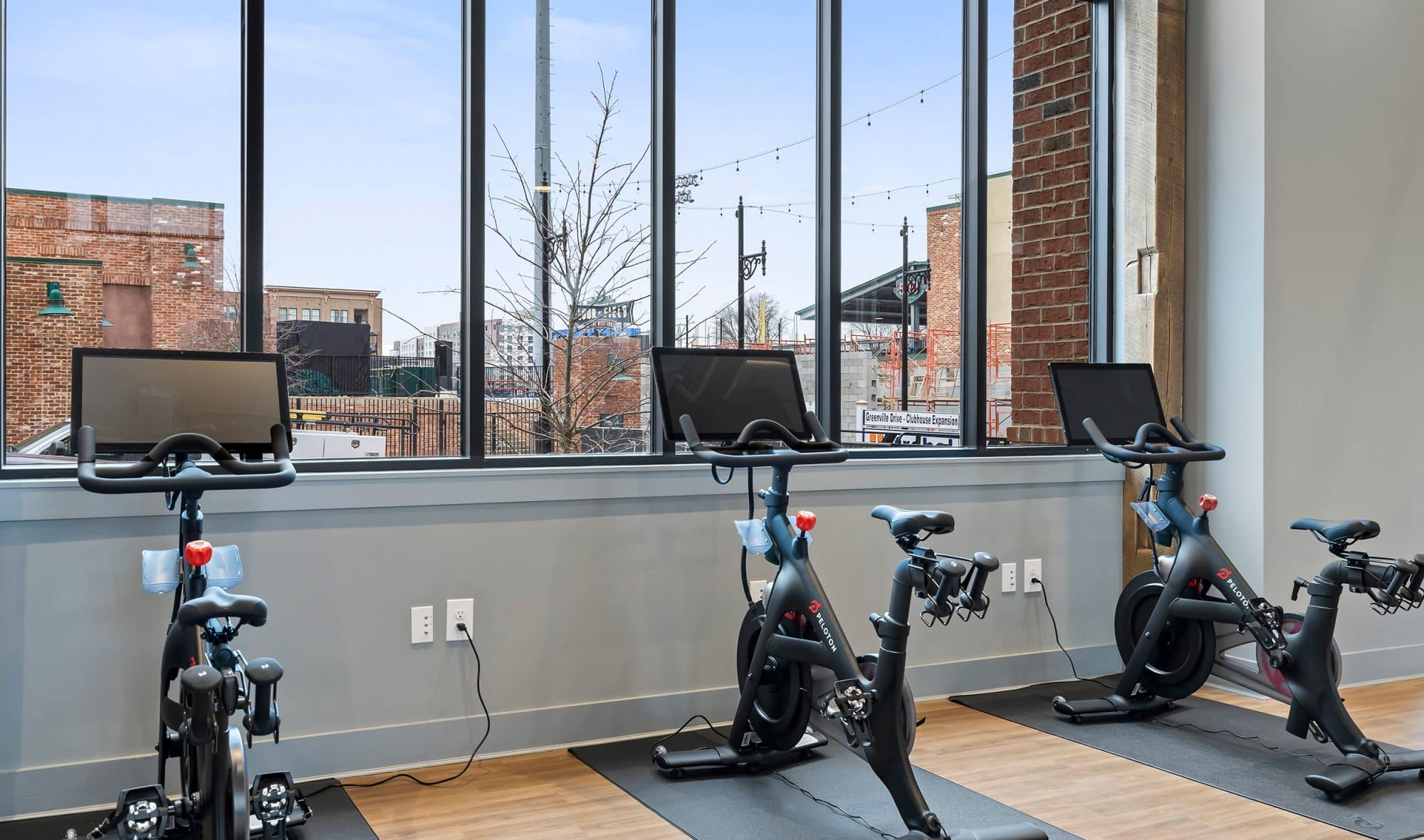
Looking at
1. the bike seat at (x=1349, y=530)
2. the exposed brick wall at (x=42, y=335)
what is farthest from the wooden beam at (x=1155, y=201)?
the exposed brick wall at (x=42, y=335)

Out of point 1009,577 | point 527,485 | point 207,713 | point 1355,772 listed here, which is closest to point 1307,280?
point 1009,577

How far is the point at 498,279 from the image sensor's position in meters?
3.46

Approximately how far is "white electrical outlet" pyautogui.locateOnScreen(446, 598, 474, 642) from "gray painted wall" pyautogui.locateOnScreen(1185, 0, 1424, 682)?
2820 millimetres

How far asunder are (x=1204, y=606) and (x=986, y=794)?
1088 millimetres

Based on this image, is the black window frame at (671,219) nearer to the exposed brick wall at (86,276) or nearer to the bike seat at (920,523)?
the exposed brick wall at (86,276)

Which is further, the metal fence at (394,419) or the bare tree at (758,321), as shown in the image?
the bare tree at (758,321)

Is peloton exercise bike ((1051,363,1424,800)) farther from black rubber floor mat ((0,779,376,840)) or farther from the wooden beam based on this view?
black rubber floor mat ((0,779,376,840))

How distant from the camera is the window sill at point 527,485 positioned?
2783 millimetres

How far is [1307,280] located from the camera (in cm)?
408

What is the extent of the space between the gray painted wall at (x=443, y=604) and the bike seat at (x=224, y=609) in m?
0.95

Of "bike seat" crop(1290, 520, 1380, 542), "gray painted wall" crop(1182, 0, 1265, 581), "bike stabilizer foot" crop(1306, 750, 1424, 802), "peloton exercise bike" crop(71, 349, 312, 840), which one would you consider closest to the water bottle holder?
"peloton exercise bike" crop(71, 349, 312, 840)

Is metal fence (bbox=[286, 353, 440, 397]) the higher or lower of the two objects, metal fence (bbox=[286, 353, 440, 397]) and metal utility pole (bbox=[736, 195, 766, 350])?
the lower

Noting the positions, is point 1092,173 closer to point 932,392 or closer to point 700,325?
point 932,392

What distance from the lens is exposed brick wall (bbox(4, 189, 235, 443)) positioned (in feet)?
9.46
